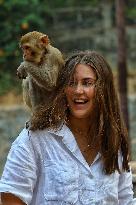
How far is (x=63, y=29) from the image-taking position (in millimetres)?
15688

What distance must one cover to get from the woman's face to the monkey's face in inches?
47.6

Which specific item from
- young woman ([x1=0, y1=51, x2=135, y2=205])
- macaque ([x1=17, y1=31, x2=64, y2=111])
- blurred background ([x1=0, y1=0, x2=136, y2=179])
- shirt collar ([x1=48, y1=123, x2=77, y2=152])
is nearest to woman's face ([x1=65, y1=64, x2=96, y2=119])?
young woman ([x1=0, y1=51, x2=135, y2=205])

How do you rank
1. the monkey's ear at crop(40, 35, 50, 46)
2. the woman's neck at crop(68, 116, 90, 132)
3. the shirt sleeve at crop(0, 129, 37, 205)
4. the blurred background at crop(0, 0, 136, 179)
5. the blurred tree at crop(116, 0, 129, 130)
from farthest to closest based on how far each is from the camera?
1. the blurred background at crop(0, 0, 136, 179)
2. the blurred tree at crop(116, 0, 129, 130)
3. the monkey's ear at crop(40, 35, 50, 46)
4. the woman's neck at crop(68, 116, 90, 132)
5. the shirt sleeve at crop(0, 129, 37, 205)

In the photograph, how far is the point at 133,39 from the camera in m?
15.3

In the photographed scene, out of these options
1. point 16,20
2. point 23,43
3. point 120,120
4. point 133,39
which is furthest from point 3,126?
point 120,120

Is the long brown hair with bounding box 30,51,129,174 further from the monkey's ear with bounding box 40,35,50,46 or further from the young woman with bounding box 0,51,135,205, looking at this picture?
the monkey's ear with bounding box 40,35,50,46

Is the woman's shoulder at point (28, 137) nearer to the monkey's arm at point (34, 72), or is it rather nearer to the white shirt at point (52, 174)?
the white shirt at point (52, 174)

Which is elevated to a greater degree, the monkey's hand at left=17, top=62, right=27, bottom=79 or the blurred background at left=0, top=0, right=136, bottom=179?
the blurred background at left=0, top=0, right=136, bottom=179

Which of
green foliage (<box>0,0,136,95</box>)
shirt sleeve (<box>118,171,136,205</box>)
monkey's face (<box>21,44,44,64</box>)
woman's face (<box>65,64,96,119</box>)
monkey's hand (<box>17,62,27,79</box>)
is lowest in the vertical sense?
shirt sleeve (<box>118,171,136,205</box>)

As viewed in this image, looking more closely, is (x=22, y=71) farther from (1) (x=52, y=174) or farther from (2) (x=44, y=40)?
(1) (x=52, y=174)

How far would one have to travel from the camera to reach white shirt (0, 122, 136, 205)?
285 cm

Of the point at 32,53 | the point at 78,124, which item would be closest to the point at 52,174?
the point at 78,124

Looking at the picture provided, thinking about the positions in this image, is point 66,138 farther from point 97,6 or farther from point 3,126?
point 97,6

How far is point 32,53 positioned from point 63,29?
1159 centimetres
